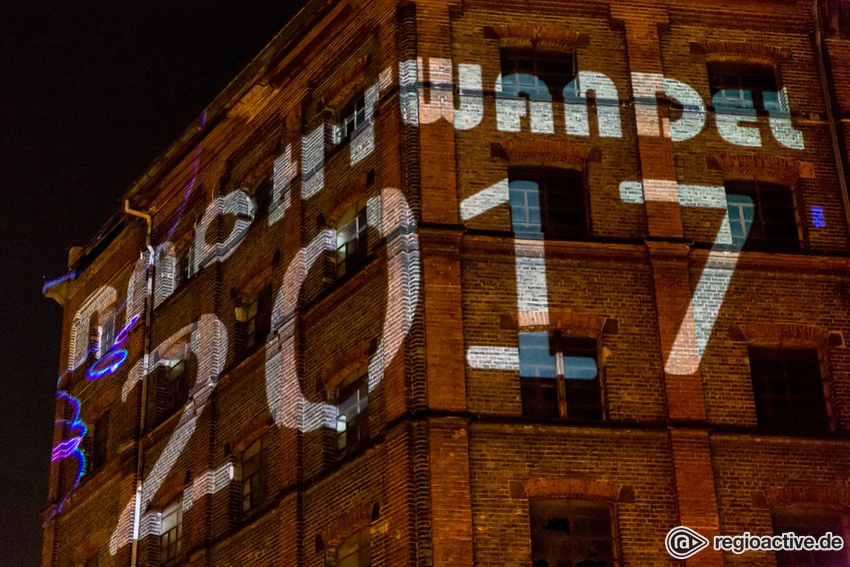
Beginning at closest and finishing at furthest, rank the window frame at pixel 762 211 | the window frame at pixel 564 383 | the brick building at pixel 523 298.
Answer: the brick building at pixel 523 298 < the window frame at pixel 564 383 < the window frame at pixel 762 211

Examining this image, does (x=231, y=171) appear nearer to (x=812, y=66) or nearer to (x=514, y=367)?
(x=514, y=367)

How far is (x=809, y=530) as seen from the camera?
21.4 metres

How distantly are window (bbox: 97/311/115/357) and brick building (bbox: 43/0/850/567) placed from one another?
17.1ft

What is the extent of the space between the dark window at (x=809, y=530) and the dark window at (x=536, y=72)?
26.4ft

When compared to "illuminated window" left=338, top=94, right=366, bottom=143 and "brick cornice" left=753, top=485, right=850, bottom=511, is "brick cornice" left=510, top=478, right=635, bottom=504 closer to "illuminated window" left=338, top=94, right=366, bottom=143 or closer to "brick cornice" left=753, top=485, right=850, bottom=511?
"brick cornice" left=753, top=485, right=850, bottom=511

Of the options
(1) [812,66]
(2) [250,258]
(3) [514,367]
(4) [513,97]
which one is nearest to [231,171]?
(2) [250,258]

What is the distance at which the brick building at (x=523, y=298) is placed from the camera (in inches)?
826

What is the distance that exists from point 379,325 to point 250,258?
19.6 feet

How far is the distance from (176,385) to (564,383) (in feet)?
34.3

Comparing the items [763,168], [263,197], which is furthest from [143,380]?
[763,168]

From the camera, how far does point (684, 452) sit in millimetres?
21141

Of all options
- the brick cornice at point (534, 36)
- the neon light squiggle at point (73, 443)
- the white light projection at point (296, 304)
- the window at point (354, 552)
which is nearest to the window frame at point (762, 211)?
the brick cornice at point (534, 36)

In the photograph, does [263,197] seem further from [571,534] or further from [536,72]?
[571,534]

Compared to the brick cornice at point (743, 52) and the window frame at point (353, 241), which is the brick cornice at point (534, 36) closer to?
the brick cornice at point (743, 52)
